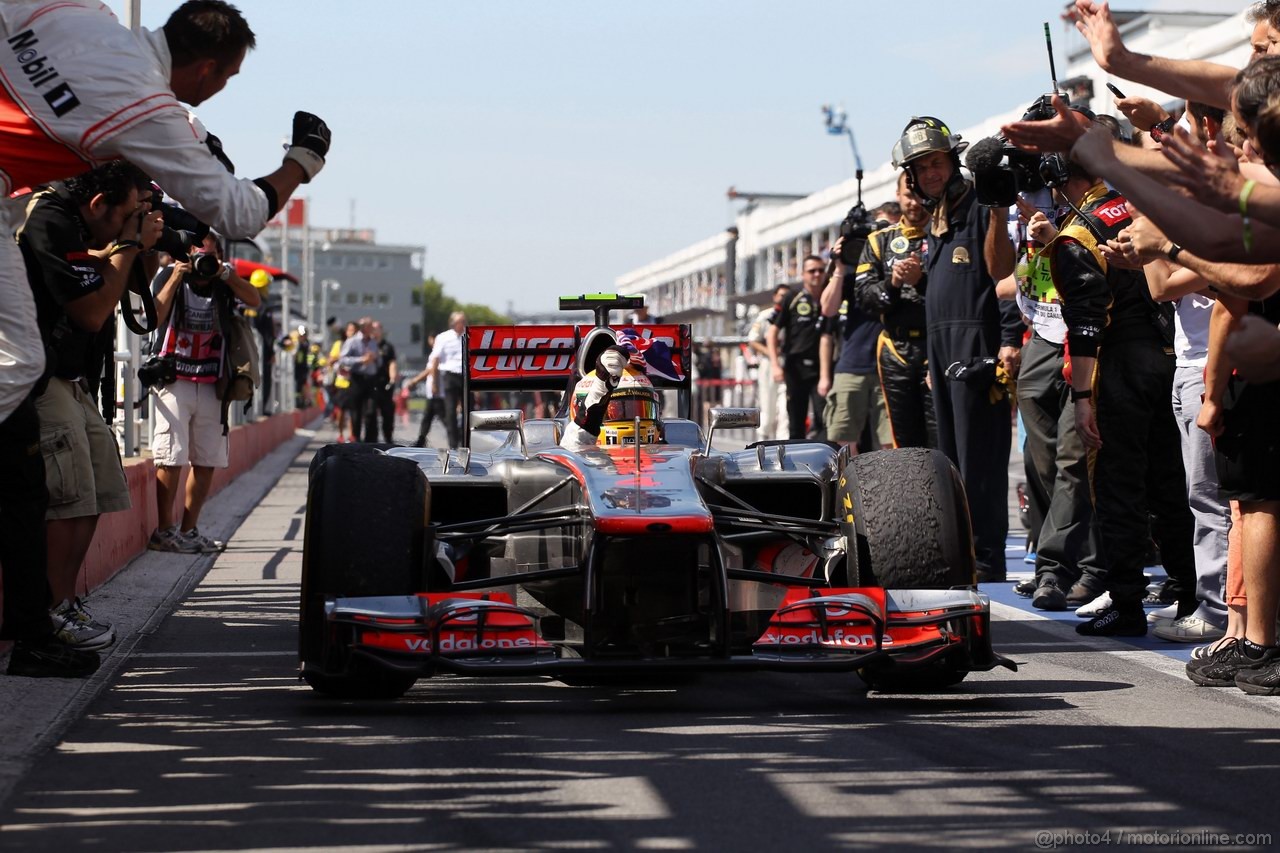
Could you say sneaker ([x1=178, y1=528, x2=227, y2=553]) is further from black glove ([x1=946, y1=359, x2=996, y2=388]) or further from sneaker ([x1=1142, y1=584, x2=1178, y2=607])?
sneaker ([x1=1142, y1=584, x2=1178, y2=607])

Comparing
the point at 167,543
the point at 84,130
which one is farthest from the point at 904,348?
the point at 84,130

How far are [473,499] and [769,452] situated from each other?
124cm

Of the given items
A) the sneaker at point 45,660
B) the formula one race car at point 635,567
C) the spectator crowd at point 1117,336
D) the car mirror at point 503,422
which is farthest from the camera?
the car mirror at point 503,422

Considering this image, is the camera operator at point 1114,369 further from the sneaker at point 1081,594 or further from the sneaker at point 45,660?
the sneaker at point 45,660

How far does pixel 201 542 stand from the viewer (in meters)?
11.6

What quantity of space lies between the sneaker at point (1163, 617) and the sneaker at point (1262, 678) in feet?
4.78

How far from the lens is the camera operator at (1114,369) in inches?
325

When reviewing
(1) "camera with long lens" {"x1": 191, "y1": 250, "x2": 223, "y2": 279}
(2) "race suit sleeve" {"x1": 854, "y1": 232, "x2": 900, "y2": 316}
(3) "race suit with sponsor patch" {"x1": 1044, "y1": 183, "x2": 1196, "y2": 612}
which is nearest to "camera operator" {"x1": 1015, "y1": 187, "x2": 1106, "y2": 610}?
(3) "race suit with sponsor patch" {"x1": 1044, "y1": 183, "x2": 1196, "y2": 612}

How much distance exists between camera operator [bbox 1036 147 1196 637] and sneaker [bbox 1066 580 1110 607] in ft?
1.91

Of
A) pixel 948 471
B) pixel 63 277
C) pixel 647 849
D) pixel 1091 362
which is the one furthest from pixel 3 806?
pixel 1091 362

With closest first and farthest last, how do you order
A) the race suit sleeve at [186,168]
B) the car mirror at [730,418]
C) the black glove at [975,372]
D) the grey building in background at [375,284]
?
1. the race suit sleeve at [186,168]
2. the car mirror at [730,418]
3. the black glove at [975,372]
4. the grey building in background at [375,284]

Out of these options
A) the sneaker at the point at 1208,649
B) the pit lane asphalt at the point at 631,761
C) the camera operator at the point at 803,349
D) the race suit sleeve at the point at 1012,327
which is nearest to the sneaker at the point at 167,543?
the pit lane asphalt at the point at 631,761

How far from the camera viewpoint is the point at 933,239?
33.3 feet

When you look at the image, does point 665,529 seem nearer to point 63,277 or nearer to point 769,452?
point 769,452
